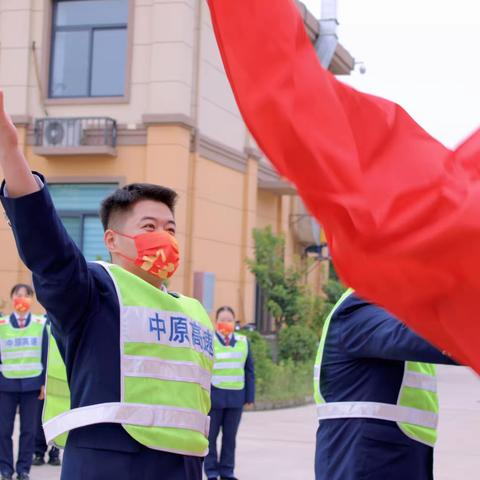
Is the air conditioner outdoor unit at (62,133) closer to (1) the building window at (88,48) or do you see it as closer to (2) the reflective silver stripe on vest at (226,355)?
(1) the building window at (88,48)

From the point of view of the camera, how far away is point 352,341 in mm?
3377

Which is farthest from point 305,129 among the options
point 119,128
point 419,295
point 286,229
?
point 286,229

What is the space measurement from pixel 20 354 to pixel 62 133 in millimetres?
7231

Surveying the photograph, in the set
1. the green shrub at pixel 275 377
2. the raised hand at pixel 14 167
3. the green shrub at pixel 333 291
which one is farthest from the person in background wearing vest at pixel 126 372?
the green shrub at pixel 333 291

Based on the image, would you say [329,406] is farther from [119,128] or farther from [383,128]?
[119,128]

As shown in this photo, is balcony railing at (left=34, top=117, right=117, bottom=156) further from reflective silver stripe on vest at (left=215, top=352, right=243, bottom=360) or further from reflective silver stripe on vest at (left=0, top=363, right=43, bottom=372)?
reflective silver stripe on vest at (left=0, top=363, right=43, bottom=372)

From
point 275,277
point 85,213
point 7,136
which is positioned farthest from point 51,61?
point 7,136

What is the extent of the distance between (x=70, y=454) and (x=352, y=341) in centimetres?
107

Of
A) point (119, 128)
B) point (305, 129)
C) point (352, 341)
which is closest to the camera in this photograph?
point (305, 129)

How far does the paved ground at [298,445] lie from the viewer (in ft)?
31.6

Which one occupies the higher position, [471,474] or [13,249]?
[13,249]

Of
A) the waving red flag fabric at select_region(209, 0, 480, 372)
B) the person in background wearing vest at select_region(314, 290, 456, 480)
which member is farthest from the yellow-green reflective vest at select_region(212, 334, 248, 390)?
the waving red flag fabric at select_region(209, 0, 480, 372)

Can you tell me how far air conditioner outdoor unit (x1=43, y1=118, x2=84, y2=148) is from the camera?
1600cm

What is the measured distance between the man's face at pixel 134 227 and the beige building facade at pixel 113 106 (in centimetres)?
1219
